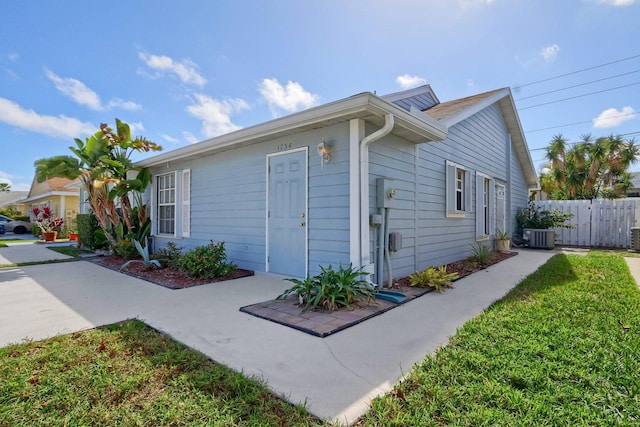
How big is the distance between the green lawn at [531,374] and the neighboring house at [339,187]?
194cm

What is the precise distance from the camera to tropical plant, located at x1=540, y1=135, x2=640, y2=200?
17422mm

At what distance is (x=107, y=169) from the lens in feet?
24.7

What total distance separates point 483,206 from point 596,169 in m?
14.8

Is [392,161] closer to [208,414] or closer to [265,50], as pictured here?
[208,414]

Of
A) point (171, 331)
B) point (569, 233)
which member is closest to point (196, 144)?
point (171, 331)

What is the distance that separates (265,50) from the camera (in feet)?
27.6

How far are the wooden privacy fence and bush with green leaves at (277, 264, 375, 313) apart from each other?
36.1ft

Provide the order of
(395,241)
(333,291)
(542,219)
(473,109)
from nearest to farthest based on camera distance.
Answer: (333,291)
(395,241)
(473,109)
(542,219)

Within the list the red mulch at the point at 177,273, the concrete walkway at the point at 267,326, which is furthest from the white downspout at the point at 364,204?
the red mulch at the point at 177,273

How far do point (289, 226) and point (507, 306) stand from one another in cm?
325

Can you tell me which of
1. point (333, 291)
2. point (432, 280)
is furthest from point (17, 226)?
point (432, 280)

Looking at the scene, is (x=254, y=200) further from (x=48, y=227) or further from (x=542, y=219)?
(x=48, y=227)

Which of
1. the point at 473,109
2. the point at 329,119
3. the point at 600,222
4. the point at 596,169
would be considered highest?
the point at 596,169

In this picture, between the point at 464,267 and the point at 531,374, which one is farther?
the point at 464,267
